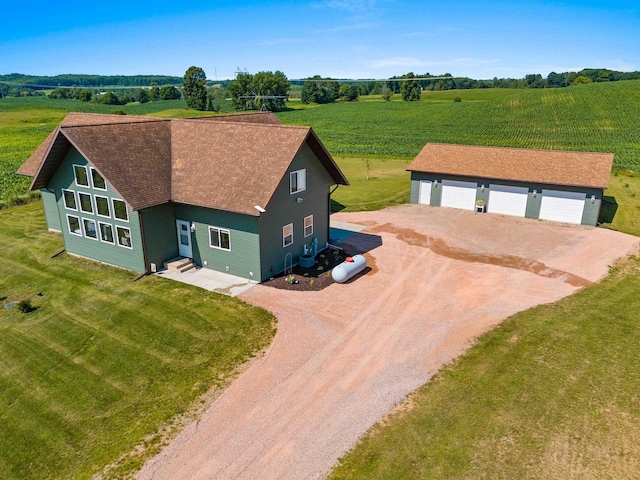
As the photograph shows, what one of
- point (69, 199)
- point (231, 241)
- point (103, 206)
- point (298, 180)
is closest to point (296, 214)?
point (298, 180)

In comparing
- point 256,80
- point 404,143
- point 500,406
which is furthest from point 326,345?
point 256,80

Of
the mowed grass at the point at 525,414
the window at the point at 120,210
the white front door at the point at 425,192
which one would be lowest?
the mowed grass at the point at 525,414

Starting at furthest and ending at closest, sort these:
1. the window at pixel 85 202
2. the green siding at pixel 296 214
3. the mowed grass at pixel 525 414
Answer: the window at pixel 85 202
the green siding at pixel 296 214
the mowed grass at pixel 525 414

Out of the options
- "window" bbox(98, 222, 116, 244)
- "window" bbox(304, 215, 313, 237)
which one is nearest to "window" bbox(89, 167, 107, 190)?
"window" bbox(98, 222, 116, 244)

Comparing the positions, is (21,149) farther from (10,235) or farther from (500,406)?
(500,406)

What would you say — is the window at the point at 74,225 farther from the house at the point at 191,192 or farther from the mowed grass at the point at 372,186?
the mowed grass at the point at 372,186

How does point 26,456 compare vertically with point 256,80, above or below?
below

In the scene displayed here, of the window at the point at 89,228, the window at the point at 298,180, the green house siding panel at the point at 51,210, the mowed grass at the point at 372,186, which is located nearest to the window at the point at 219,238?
the window at the point at 298,180
